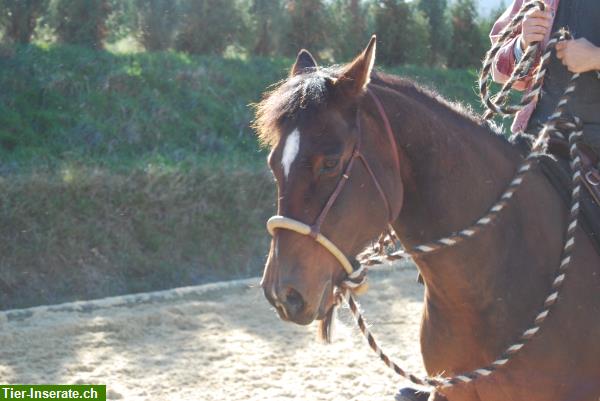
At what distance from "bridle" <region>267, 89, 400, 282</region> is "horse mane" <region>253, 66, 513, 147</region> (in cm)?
14

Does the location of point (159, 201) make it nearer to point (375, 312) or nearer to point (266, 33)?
point (375, 312)

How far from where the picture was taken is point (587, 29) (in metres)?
2.97

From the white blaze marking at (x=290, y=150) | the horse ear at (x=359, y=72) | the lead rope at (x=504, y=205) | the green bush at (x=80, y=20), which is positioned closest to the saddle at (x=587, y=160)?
the lead rope at (x=504, y=205)

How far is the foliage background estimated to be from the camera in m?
7.64

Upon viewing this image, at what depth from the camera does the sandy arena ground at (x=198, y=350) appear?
17.0ft

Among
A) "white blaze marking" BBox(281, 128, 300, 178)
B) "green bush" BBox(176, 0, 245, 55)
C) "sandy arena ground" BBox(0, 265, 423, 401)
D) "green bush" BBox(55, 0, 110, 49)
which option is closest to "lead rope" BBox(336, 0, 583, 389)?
"white blaze marking" BBox(281, 128, 300, 178)

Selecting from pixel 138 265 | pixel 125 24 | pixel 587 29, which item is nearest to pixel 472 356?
pixel 587 29

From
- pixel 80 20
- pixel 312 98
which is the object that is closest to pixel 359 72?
pixel 312 98

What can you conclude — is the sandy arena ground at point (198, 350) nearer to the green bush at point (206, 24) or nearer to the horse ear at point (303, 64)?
the horse ear at point (303, 64)

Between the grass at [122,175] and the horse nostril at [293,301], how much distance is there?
4.61 meters

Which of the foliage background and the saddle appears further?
the foliage background

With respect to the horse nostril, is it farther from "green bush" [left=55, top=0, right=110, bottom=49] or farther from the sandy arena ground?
"green bush" [left=55, top=0, right=110, bottom=49]

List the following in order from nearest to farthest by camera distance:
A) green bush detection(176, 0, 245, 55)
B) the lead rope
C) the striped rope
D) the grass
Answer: the lead rope < the striped rope < the grass < green bush detection(176, 0, 245, 55)

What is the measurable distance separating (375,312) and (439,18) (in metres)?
10.3
